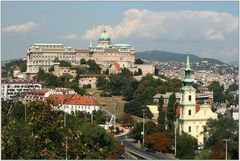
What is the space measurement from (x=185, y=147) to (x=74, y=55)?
5707 cm

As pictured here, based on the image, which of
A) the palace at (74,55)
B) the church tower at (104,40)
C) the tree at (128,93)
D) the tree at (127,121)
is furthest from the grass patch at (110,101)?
the church tower at (104,40)

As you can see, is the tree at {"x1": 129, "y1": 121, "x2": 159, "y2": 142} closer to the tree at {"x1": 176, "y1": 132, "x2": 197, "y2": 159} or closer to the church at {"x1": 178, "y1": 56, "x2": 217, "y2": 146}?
the church at {"x1": 178, "y1": 56, "x2": 217, "y2": 146}

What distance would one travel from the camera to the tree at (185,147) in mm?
25763

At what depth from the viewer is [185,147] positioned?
26547 mm

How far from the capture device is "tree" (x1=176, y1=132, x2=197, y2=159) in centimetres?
2576

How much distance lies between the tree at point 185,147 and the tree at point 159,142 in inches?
22.9

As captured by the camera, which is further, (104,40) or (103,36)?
(104,40)

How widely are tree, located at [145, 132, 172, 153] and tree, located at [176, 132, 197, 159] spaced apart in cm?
58

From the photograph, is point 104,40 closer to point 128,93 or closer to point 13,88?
point 128,93

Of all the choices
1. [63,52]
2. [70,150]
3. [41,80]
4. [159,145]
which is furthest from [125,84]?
[70,150]

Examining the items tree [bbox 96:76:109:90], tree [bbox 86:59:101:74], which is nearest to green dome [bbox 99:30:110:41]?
tree [bbox 86:59:101:74]

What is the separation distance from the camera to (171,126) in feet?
108

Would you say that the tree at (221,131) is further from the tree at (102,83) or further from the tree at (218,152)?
the tree at (102,83)

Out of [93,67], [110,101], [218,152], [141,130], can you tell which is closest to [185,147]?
[218,152]
